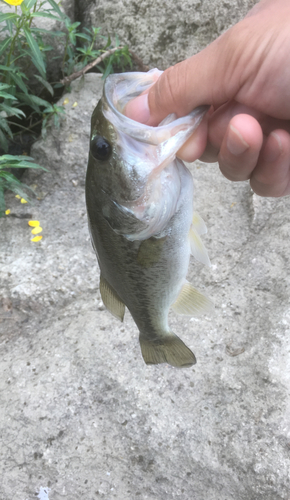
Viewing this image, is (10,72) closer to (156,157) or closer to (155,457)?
(156,157)

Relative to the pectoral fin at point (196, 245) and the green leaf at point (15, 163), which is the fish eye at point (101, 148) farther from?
the green leaf at point (15, 163)

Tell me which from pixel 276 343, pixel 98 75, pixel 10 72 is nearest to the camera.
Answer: pixel 276 343

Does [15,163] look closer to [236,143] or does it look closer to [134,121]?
[134,121]

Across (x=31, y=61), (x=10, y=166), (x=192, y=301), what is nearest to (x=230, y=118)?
(x=192, y=301)

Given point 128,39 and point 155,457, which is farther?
point 128,39

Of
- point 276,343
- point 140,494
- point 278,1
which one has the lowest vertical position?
point 140,494

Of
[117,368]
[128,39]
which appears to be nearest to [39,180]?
[128,39]

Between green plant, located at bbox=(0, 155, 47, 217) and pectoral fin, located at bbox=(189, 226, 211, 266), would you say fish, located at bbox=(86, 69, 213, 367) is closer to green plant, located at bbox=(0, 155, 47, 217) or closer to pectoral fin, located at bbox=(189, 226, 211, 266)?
pectoral fin, located at bbox=(189, 226, 211, 266)
